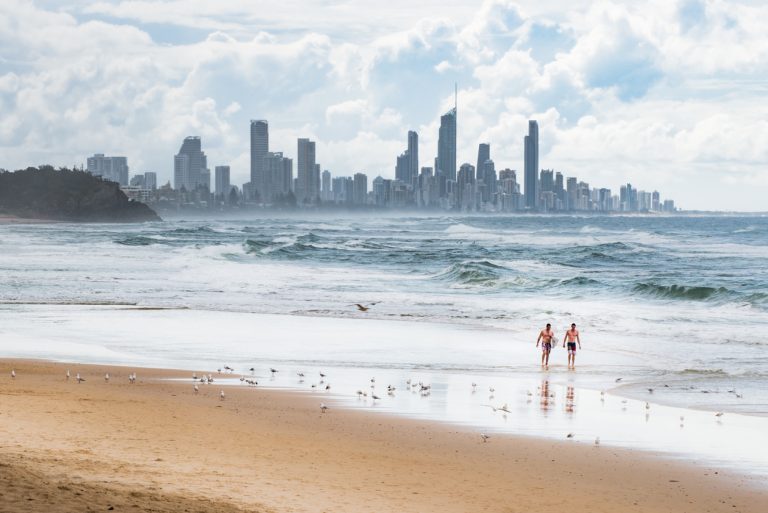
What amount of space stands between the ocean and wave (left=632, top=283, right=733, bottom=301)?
0.10 metres

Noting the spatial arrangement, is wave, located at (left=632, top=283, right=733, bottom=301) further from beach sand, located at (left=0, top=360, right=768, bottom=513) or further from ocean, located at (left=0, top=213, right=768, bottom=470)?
beach sand, located at (left=0, top=360, right=768, bottom=513)

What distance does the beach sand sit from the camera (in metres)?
8.97

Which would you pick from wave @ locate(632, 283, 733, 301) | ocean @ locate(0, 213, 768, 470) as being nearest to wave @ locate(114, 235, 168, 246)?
ocean @ locate(0, 213, 768, 470)

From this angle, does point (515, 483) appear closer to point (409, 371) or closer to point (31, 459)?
point (31, 459)

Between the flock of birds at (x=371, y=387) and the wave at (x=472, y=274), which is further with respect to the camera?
the wave at (x=472, y=274)

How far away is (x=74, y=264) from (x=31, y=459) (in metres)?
45.9

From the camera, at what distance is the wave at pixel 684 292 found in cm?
4038

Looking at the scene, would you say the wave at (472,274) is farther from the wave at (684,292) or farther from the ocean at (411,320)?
the wave at (684,292)

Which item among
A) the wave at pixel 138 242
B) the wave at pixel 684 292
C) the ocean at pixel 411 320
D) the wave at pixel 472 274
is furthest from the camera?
the wave at pixel 138 242

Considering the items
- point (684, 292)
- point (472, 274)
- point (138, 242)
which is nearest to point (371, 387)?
point (684, 292)

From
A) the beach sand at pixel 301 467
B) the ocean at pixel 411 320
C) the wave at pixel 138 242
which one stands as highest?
the wave at pixel 138 242

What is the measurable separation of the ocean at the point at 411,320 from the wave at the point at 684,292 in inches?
3.9

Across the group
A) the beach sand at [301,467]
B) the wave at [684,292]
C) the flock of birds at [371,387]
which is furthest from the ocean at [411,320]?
the beach sand at [301,467]

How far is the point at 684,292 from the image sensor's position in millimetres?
41094
